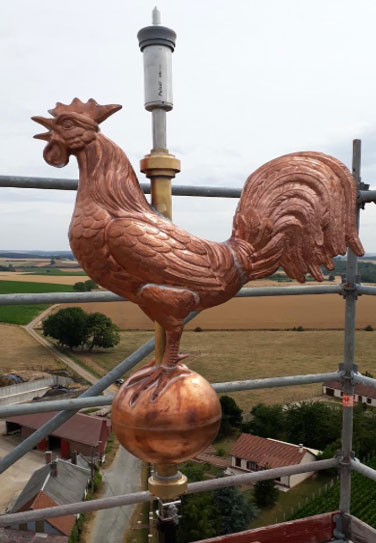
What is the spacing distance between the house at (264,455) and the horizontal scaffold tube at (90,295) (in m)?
7.75

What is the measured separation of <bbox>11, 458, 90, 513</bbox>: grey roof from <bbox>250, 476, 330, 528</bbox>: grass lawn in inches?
129

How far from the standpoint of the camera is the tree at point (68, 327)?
13.7m

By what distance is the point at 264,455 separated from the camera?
9.16 meters

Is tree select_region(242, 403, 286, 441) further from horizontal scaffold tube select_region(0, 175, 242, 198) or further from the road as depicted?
horizontal scaffold tube select_region(0, 175, 242, 198)

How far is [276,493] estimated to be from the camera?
9.16 meters

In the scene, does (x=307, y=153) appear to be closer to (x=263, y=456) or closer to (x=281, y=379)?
(x=281, y=379)

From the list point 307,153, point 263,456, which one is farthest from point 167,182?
point 263,456

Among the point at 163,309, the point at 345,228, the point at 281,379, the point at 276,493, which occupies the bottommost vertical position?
the point at 276,493

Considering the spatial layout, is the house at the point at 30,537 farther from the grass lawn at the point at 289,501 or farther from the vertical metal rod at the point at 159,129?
the vertical metal rod at the point at 159,129

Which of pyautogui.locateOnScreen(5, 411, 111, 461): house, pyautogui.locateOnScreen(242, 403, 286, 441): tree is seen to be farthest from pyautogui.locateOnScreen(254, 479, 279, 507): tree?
pyautogui.locateOnScreen(5, 411, 111, 461): house

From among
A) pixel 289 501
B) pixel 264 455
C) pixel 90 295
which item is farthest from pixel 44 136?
pixel 289 501

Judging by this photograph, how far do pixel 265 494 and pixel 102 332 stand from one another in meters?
6.23

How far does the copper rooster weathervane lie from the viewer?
784 millimetres

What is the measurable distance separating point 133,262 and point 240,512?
858 centimetres
